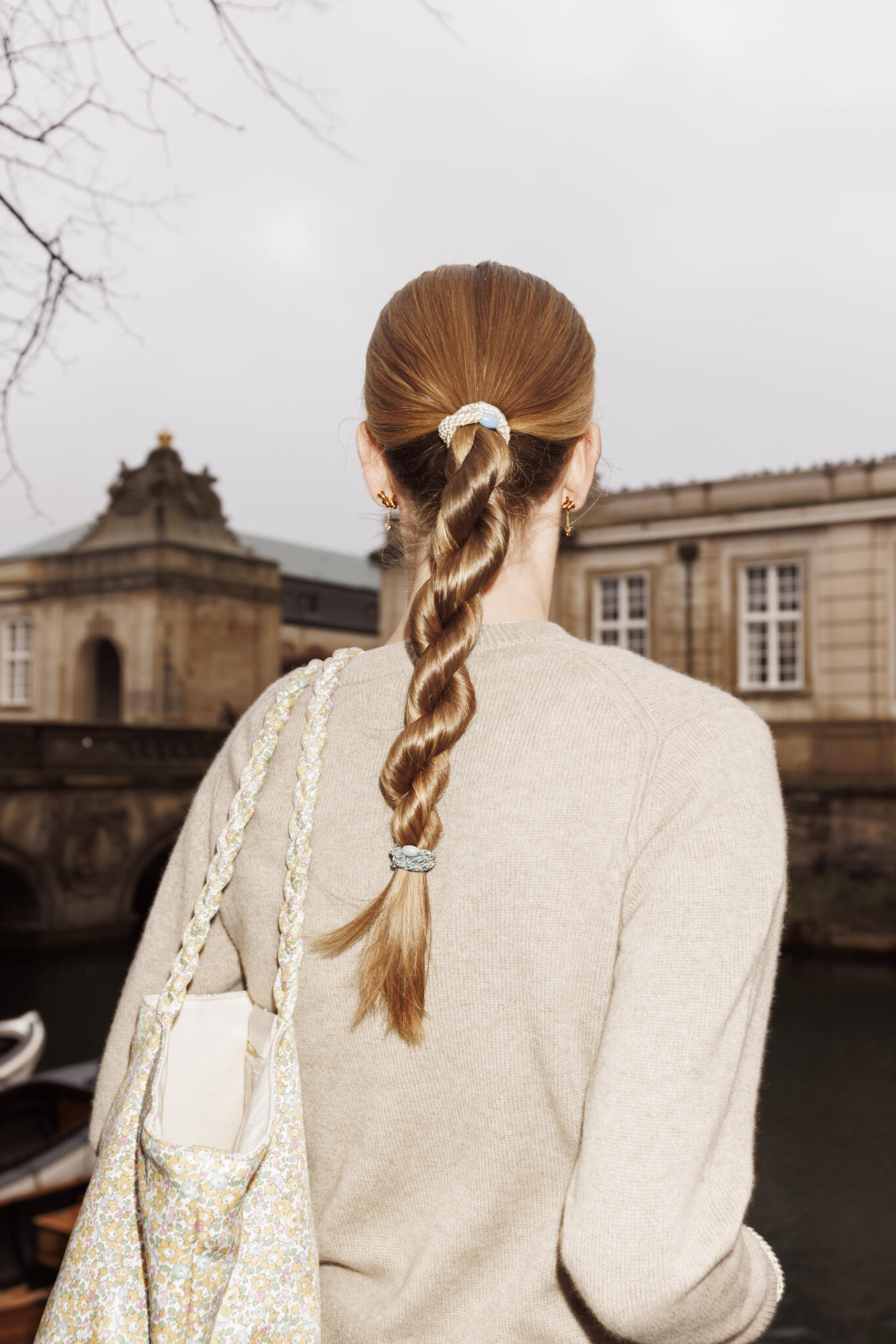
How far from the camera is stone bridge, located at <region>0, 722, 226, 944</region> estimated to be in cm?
1966

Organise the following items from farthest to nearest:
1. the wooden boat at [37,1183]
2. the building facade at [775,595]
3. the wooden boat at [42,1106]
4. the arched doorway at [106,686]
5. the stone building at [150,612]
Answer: the arched doorway at [106,686]
the stone building at [150,612]
the building facade at [775,595]
the wooden boat at [42,1106]
the wooden boat at [37,1183]

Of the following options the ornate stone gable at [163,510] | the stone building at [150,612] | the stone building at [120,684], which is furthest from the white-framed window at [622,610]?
the ornate stone gable at [163,510]

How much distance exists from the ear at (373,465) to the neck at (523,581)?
142 millimetres

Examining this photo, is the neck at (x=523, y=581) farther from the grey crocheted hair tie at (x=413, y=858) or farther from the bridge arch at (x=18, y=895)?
the bridge arch at (x=18, y=895)

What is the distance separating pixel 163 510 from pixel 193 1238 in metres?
29.5

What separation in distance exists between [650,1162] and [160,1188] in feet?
1.63

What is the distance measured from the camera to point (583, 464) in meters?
1.48

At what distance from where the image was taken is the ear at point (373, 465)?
5.07ft

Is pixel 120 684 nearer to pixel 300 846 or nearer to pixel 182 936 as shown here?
pixel 182 936

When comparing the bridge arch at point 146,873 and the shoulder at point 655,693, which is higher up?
the shoulder at point 655,693

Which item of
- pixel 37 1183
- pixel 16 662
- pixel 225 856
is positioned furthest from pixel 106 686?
pixel 225 856

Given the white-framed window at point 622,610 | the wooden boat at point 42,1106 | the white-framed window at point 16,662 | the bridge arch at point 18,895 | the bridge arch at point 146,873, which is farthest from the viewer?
the white-framed window at point 16,662

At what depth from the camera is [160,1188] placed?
1181 mm

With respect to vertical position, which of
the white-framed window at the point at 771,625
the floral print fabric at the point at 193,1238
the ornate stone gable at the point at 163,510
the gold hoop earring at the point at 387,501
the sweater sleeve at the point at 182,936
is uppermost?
the ornate stone gable at the point at 163,510
